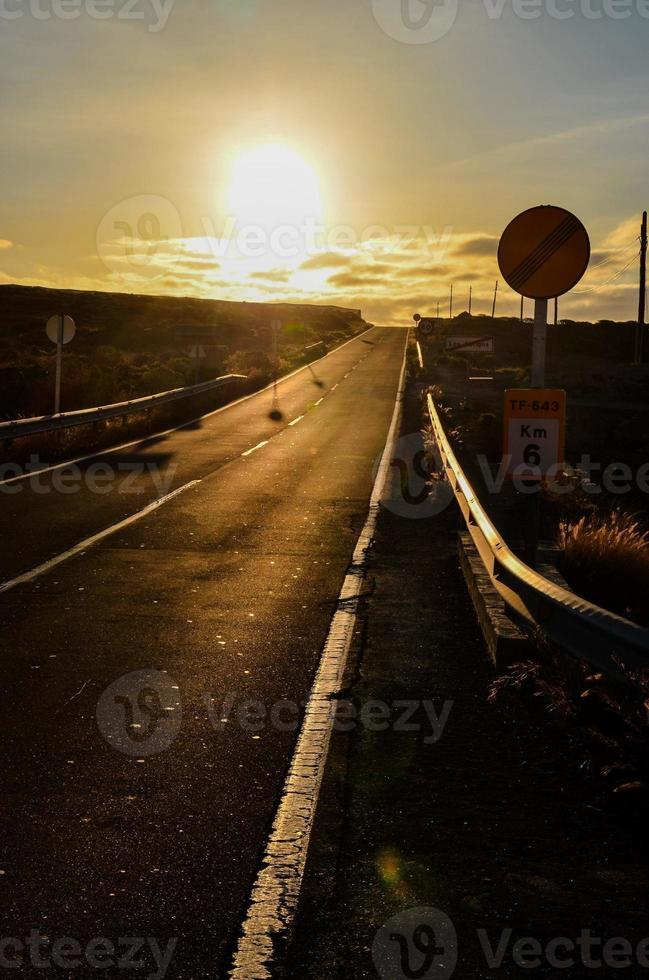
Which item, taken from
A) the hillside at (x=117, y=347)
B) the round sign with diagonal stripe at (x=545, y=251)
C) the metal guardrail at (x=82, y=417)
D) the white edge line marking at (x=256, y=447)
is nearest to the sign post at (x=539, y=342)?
the round sign with diagonal stripe at (x=545, y=251)

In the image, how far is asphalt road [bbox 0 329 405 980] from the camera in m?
3.92

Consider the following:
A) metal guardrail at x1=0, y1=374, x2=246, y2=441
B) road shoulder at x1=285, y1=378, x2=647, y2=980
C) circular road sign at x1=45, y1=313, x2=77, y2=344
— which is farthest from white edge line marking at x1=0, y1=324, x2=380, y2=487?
road shoulder at x1=285, y1=378, x2=647, y2=980

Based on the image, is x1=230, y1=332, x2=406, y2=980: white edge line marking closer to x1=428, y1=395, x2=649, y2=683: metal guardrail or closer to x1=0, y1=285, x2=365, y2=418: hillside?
x1=428, y1=395, x2=649, y2=683: metal guardrail

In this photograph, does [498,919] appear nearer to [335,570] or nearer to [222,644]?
[222,644]

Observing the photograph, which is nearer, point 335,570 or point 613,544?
point 613,544

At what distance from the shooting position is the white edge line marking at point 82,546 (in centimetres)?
995

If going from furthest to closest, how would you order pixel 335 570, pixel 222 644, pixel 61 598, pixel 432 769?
pixel 335 570 < pixel 61 598 < pixel 222 644 < pixel 432 769

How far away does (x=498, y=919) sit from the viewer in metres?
3.82

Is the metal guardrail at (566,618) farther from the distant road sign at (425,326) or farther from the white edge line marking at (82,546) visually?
the distant road sign at (425,326)

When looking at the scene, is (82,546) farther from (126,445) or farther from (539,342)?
(126,445)

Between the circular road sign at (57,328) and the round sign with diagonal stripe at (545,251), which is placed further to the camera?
the circular road sign at (57,328)

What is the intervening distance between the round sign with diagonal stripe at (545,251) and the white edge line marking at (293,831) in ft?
9.67

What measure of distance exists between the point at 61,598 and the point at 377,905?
589 centimetres

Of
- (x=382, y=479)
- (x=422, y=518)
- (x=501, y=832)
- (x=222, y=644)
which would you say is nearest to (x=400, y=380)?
(x=382, y=479)
